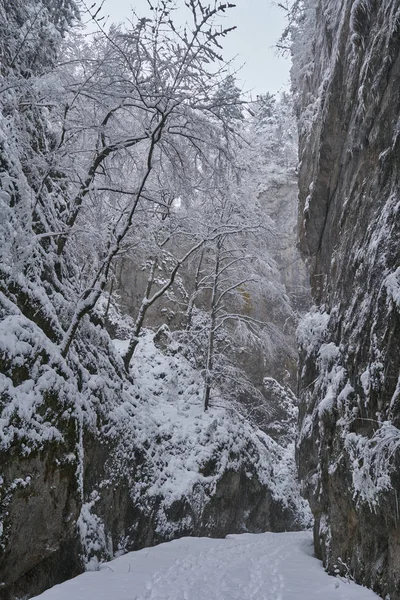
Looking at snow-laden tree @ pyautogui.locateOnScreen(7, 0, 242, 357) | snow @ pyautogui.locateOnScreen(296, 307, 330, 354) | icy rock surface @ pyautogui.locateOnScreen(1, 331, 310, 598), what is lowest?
icy rock surface @ pyautogui.locateOnScreen(1, 331, 310, 598)

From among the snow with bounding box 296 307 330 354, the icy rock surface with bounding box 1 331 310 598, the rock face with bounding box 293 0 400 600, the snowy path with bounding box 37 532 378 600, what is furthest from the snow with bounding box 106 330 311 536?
the snow with bounding box 296 307 330 354

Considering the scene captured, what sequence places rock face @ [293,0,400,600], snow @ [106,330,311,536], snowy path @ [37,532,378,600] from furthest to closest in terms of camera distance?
snow @ [106,330,311,536]
snowy path @ [37,532,378,600]
rock face @ [293,0,400,600]

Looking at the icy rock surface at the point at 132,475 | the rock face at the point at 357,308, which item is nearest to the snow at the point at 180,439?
the icy rock surface at the point at 132,475

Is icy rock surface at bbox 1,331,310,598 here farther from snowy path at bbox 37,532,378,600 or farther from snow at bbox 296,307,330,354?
snow at bbox 296,307,330,354

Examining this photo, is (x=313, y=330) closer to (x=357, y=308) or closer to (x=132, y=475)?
(x=357, y=308)

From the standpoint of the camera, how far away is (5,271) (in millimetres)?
5105

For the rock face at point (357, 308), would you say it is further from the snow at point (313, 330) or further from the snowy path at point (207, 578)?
the snowy path at point (207, 578)

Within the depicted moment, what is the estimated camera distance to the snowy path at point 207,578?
5090mm

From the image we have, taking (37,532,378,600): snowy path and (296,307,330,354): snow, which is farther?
(296,307,330,354): snow

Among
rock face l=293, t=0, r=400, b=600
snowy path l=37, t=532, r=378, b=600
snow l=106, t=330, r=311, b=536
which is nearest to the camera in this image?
rock face l=293, t=0, r=400, b=600

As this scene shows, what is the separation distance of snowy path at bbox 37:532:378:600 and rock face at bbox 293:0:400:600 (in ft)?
1.42

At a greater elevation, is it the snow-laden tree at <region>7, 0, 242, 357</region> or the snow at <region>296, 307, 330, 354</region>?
the snow-laden tree at <region>7, 0, 242, 357</region>

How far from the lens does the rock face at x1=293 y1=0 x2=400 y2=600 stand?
479cm

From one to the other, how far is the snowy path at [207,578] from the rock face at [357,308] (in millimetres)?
432
